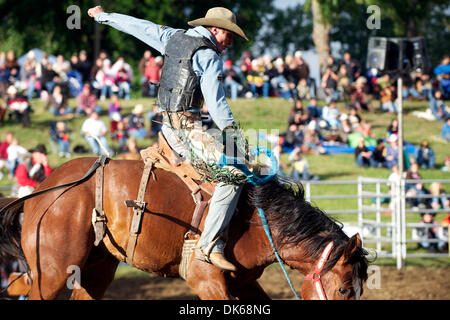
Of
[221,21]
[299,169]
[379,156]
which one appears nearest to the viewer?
[221,21]

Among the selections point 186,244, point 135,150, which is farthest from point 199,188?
point 135,150

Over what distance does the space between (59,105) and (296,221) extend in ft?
50.2

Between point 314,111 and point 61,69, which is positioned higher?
point 61,69

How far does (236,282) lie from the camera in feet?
15.9

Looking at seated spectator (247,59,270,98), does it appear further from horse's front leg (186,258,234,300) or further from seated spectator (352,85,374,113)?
horse's front leg (186,258,234,300)

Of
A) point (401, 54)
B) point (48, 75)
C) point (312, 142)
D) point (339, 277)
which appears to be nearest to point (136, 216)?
point (339, 277)

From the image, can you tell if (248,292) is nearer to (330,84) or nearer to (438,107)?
(330,84)

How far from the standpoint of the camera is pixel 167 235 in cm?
471

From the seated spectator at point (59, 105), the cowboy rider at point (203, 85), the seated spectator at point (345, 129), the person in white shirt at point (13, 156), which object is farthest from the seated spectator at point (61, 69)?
the cowboy rider at point (203, 85)

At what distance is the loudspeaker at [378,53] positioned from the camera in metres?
11.2

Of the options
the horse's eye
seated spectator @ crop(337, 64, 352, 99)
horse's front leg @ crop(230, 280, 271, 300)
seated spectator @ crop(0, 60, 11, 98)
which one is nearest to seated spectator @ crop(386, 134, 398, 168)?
seated spectator @ crop(337, 64, 352, 99)

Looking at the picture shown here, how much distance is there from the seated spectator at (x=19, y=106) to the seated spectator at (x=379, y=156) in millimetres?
9595

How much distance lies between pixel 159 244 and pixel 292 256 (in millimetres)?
964
